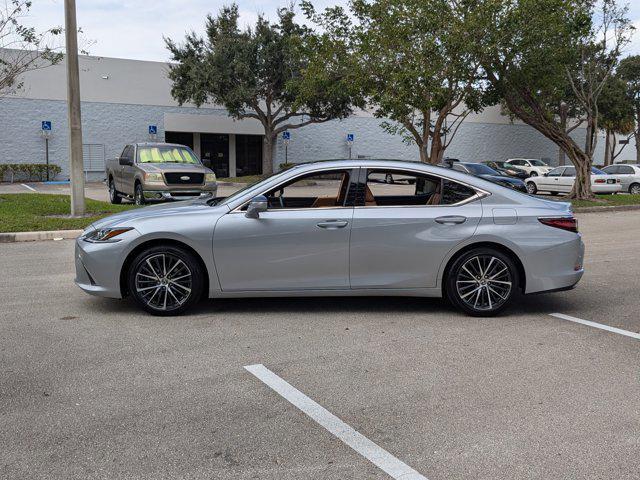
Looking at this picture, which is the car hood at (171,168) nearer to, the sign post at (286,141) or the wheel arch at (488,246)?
the wheel arch at (488,246)

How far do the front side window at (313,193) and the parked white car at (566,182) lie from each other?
2107 cm

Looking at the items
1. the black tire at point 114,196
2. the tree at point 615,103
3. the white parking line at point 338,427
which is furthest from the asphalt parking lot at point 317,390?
the tree at point 615,103

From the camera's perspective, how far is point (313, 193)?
6.48 m

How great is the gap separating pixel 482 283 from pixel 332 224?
159 centimetres

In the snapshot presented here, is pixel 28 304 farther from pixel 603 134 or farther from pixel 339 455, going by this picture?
pixel 603 134

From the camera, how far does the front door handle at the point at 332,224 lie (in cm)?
607

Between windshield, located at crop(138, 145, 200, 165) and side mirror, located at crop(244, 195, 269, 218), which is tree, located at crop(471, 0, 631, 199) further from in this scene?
side mirror, located at crop(244, 195, 269, 218)

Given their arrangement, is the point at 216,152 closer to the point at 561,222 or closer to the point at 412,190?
the point at 412,190

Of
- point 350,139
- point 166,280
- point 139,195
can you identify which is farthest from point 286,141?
point 166,280

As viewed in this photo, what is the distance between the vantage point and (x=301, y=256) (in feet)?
19.9

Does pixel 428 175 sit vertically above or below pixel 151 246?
above

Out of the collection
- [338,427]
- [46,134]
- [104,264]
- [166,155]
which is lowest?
[338,427]

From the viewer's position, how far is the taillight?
6285 millimetres

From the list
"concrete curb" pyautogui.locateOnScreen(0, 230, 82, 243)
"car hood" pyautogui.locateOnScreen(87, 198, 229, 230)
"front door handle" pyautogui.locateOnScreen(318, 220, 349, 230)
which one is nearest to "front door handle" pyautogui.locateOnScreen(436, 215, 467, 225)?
"front door handle" pyautogui.locateOnScreen(318, 220, 349, 230)
